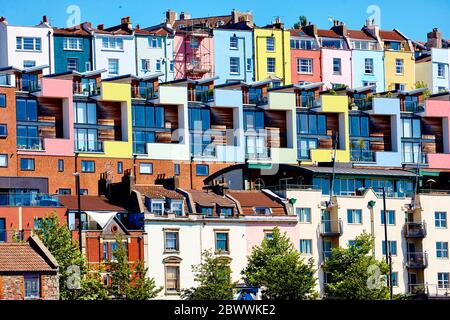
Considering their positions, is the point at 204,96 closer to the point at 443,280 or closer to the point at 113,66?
the point at 113,66

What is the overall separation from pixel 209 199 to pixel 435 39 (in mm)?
54313

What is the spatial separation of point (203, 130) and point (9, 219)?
25391 millimetres

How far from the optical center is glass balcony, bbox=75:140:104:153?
92.4 metres

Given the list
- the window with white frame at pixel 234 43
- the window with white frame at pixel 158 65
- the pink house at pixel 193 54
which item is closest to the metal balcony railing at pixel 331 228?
the pink house at pixel 193 54

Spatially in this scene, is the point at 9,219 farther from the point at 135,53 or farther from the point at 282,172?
the point at 135,53

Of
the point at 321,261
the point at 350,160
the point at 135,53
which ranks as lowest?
→ the point at 321,261

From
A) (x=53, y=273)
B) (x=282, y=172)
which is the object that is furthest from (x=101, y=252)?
(x=282, y=172)

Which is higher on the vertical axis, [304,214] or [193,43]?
[193,43]

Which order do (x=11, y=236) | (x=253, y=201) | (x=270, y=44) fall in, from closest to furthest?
(x=11, y=236) < (x=253, y=201) < (x=270, y=44)

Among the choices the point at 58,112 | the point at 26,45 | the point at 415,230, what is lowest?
the point at 415,230

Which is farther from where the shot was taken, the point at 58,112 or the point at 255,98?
the point at 255,98

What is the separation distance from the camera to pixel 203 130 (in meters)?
→ 99.5

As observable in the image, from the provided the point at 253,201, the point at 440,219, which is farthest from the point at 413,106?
the point at 253,201

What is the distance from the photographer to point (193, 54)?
116 metres
